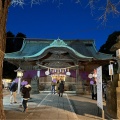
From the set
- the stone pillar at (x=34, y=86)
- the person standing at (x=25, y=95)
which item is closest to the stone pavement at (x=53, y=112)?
the person standing at (x=25, y=95)

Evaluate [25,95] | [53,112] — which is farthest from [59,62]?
[53,112]

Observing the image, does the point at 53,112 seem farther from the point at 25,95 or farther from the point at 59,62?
the point at 59,62

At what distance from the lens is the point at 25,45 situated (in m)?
33.4

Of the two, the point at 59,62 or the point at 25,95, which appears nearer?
the point at 25,95

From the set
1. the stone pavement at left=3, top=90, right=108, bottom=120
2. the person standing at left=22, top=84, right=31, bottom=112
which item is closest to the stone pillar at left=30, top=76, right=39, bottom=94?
the stone pavement at left=3, top=90, right=108, bottom=120

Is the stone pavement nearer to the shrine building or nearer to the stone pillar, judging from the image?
the shrine building

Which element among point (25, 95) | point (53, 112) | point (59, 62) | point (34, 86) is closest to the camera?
point (53, 112)

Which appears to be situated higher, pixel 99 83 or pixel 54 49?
pixel 54 49

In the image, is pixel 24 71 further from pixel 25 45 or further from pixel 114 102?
pixel 114 102

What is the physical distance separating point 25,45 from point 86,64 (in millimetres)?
10800

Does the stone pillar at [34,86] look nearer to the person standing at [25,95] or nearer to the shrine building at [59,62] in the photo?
the shrine building at [59,62]

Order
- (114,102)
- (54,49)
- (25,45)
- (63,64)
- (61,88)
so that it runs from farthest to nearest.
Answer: (25,45), (63,64), (54,49), (61,88), (114,102)

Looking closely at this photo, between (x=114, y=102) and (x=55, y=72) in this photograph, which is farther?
(x=55, y=72)

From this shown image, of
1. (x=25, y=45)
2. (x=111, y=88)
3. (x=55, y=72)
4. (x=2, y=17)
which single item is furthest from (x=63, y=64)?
(x=2, y=17)
